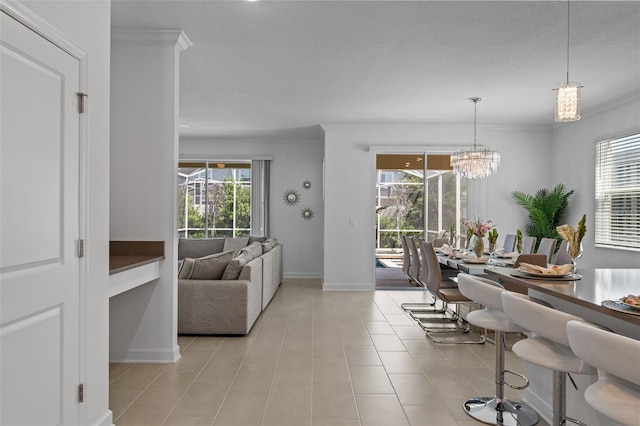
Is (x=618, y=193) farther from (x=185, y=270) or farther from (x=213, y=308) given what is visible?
(x=185, y=270)

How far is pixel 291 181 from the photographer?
871 cm

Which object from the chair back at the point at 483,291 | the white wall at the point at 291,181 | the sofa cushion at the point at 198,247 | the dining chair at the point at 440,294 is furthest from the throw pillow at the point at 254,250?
the chair back at the point at 483,291

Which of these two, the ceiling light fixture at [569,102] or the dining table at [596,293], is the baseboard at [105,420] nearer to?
the dining table at [596,293]

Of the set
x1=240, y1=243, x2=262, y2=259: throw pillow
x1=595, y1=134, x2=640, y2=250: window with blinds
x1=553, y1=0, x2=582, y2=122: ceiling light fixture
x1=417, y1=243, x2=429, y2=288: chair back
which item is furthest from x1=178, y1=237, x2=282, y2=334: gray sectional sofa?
x1=595, y1=134, x2=640, y2=250: window with blinds

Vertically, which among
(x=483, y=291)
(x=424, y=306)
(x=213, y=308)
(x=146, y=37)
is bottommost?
(x=424, y=306)

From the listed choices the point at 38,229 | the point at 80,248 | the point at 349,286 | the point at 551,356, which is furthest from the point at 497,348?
the point at 349,286

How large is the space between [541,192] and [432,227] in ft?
5.97

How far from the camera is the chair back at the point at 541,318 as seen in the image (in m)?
1.76

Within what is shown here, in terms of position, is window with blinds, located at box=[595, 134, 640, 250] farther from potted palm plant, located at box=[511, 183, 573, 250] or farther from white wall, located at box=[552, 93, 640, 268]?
potted palm plant, located at box=[511, 183, 573, 250]

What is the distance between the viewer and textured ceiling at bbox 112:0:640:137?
3236mm

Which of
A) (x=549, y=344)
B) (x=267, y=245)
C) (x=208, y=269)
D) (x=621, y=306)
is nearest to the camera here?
(x=621, y=306)

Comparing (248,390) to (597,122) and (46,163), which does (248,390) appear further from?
(597,122)

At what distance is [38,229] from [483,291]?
7.41 feet

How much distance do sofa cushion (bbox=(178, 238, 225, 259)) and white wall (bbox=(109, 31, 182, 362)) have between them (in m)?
3.90
